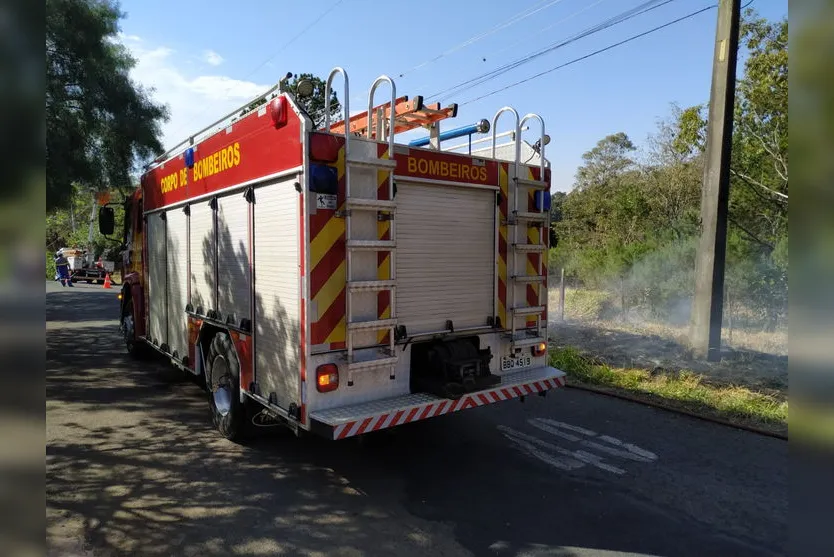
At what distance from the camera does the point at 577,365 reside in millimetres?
8742

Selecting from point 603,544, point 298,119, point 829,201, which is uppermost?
point 298,119

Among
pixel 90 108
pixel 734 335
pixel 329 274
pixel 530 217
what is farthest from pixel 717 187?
pixel 90 108

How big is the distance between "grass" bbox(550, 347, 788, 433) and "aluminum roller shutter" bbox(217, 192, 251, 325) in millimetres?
5240

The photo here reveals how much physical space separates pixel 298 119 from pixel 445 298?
2.02 metres

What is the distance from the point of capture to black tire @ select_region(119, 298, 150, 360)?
9500 millimetres

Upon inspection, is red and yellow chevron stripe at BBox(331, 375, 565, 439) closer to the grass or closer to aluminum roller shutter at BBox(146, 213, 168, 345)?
the grass

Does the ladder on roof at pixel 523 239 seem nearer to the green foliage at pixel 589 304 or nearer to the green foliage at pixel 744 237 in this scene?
the green foliage at pixel 744 237

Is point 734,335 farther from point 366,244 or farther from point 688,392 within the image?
point 366,244

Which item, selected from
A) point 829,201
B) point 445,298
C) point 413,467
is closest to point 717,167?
point 445,298

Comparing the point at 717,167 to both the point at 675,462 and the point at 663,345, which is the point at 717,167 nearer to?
the point at 663,345

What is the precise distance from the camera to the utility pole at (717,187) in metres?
8.50

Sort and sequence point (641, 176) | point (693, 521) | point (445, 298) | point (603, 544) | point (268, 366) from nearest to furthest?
point (603, 544), point (693, 521), point (268, 366), point (445, 298), point (641, 176)

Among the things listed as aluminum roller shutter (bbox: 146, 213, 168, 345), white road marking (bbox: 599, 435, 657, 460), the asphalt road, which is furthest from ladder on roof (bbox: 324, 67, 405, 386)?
aluminum roller shutter (bbox: 146, 213, 168, 345)

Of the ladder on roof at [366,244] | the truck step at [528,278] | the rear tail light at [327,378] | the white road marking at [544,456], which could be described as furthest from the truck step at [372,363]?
the white road marking at [544,456]
